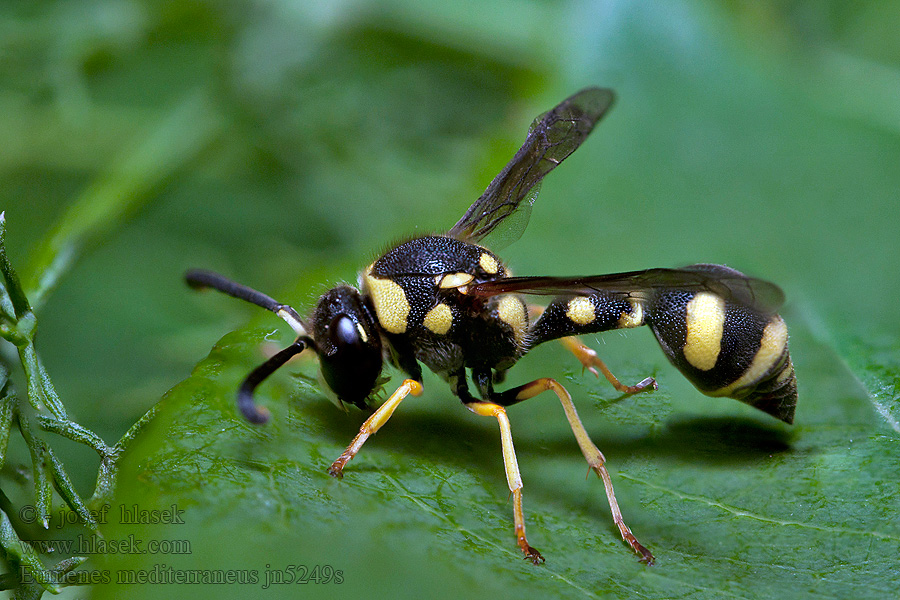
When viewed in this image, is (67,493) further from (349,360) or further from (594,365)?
(594,365)

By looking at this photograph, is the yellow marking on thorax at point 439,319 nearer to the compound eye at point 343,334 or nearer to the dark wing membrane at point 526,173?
the compound eye at point 343,334

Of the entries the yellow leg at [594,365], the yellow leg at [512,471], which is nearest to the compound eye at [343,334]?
the yellow leg at [512,471]

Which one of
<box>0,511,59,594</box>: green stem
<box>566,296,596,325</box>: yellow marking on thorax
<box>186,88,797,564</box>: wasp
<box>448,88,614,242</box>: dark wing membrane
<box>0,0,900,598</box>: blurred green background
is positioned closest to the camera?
<box>0,511,59,594</box>: green stem

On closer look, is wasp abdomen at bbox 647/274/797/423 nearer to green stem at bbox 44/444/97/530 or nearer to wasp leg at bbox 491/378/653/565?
wasp leg at bbox 491/378/653/565

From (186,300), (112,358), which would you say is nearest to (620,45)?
(186,300)

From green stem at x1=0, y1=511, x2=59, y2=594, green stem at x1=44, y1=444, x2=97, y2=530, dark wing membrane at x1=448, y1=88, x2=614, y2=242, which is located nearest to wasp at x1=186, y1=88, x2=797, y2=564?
dark wing membrane at x1=448, y1=88, x2=614, y2=242

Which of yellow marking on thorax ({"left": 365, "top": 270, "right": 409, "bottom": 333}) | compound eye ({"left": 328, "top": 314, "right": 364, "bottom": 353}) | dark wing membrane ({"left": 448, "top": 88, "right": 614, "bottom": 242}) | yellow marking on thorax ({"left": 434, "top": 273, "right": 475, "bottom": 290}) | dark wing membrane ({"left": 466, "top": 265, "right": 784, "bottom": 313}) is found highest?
dark wing membrane ({"left": 448, "top": 88, "right": 614, "bottom": 242})

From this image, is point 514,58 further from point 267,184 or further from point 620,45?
point 267,184

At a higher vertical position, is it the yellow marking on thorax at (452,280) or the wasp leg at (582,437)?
the yellow marking on thorax at (452,280)
